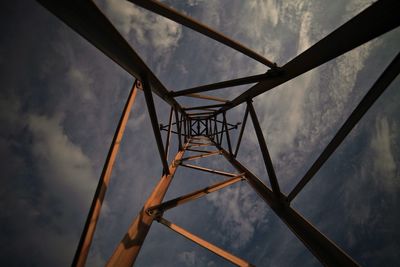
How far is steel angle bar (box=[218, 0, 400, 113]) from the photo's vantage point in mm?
1968

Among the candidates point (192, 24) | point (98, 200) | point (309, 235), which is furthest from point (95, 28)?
point (309, 235)

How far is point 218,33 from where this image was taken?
3.65m

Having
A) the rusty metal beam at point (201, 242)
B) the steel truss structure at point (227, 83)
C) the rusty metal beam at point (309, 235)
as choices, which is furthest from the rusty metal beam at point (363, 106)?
the rusty metal beam at point (201, 242)

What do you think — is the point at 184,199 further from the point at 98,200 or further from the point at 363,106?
the point at 363,106

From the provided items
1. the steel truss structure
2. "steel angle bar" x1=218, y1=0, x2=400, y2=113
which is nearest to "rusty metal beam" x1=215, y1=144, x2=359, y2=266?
the steel truss structure

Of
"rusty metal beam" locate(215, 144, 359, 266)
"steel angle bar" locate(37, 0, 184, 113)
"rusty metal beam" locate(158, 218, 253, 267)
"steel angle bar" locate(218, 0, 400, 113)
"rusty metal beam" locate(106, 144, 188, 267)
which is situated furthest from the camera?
"rusty metal beam" locate(158, 218, 253, 267)

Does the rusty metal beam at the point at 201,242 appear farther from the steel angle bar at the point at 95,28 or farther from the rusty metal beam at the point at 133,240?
the steel angle bar at the point at 95,28

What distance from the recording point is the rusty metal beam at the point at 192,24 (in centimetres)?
292

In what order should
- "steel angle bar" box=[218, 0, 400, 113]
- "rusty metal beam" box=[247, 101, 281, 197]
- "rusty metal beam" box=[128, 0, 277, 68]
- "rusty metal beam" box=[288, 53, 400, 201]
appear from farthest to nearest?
"rusty metal beam" box=[247, 101, 281, 197] → "rusty metal beam" box=[128, 0, 277, 68] → "rusty metal beam" box=[288, 53, 400, 201] → "steel angle bar" box=[218, 0, 400, 113]

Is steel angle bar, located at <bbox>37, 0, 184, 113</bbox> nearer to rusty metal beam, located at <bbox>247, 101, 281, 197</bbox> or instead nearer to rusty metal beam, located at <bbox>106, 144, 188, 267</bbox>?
rusty metal beam, located at <bbox>106, 144, 188, 267</bbox>

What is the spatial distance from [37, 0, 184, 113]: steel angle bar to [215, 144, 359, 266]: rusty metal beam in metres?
4.33

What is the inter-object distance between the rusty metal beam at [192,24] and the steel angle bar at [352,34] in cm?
81

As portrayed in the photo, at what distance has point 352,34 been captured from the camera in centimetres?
234

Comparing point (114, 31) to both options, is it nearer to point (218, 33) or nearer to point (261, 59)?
point (218, 33)
